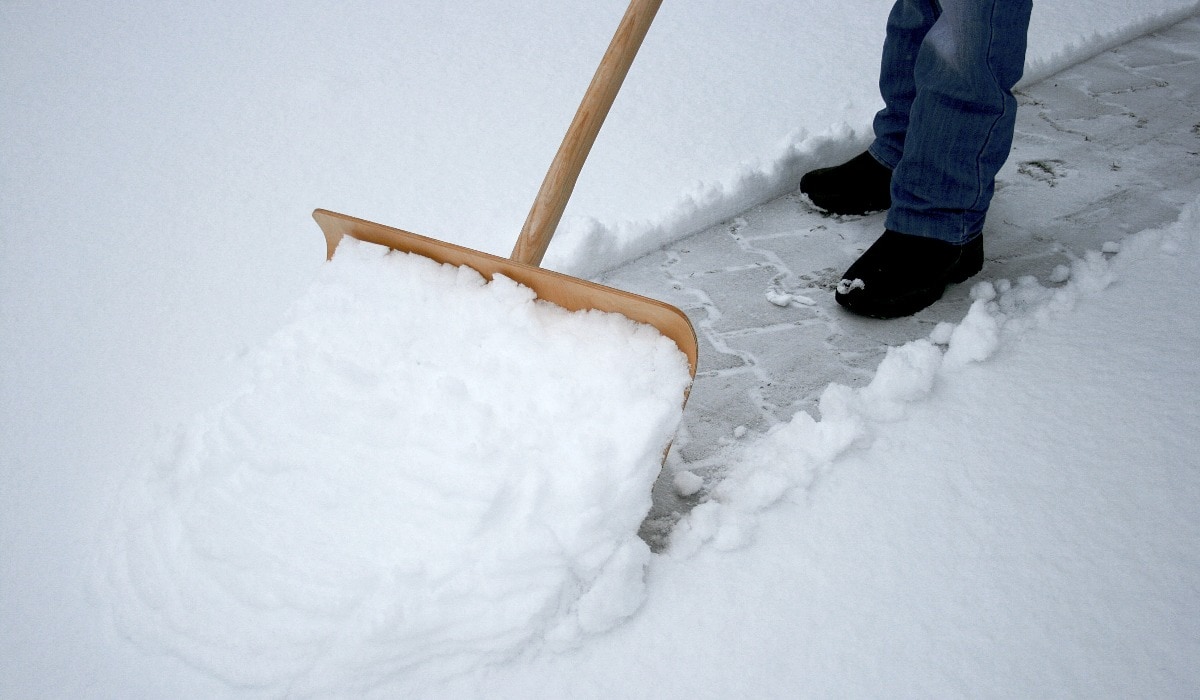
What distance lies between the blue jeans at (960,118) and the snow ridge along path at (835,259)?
0.21 metres

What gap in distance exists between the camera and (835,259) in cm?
205

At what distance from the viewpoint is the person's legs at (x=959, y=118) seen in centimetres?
163

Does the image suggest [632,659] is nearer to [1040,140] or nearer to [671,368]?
[671,368]

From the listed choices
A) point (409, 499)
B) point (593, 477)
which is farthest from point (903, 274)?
point (409, 499)

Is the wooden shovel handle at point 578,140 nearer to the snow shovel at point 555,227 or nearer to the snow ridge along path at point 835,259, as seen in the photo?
the snow shovel at point 555,227

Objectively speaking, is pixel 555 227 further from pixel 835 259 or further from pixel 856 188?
pixel 856 188

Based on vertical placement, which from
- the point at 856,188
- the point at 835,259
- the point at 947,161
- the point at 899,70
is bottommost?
the point at 835,259

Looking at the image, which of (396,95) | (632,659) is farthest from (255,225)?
(632,659)

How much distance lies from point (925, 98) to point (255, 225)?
1787mm

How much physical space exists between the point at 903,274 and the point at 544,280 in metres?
0.94

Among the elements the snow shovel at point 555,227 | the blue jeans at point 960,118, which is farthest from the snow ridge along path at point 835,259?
the snow shovel at point 555,227

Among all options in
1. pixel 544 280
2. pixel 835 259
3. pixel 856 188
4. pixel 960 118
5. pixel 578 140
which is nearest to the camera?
pixel 544 280

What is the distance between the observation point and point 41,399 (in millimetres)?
1537

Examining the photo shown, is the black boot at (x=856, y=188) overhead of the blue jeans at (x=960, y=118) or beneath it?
beneath
